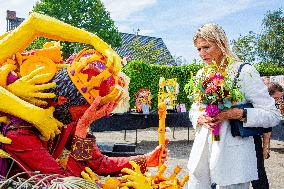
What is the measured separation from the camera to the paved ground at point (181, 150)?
22.6 feet

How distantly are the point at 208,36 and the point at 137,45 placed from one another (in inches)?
891

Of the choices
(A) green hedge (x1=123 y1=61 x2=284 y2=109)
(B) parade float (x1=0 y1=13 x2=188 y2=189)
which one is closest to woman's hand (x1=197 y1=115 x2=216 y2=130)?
(B) parade float (x1=0 y1=13 x2=188 y2=189)

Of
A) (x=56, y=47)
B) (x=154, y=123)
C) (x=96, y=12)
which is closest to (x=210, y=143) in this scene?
(x=56, y=47)

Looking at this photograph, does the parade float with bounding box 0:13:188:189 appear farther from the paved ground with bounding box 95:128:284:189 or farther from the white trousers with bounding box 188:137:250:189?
the paved ground with bounding box 95:128:284:189

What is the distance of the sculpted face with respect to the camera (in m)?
2.83

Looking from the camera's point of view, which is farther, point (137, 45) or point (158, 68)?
point (137, 45)

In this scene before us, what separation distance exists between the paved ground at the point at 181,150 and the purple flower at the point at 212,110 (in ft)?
12.3

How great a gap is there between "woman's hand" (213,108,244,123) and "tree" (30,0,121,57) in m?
29.0

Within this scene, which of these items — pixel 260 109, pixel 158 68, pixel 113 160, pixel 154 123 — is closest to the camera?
pixel 113 160

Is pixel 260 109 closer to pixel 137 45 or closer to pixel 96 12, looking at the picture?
pixel 137 45

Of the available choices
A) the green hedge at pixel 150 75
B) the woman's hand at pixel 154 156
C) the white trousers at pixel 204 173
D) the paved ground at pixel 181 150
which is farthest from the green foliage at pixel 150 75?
the woman's hand at pixel 154 156

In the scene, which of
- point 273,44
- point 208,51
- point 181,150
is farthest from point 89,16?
point 208,51

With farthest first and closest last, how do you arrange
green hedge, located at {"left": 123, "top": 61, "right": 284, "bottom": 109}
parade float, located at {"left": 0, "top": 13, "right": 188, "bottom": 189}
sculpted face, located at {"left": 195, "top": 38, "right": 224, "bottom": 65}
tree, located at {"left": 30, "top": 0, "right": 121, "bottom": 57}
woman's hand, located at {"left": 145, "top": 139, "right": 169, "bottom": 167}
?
tree, located at {"left": 30, "top": 0, "right": 121, "bottom": 57}
green hedge, located at {"left": 123, "top": 61, "right": 284, "bottom": 109}
sculpted face, located at {"left": 195, "top": 38, "right": 224, "bottom": 65}
woman's hand, located at {"left": 145, "top": 139, "right": 169, "bottom": 167}
parade float, located at {"left": 0, "top": 13, "right": 188, "bottom": 189}

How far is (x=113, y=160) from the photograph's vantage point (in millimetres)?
2072
